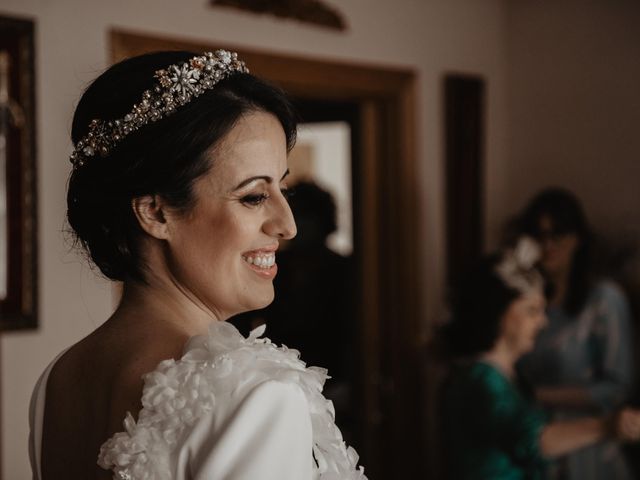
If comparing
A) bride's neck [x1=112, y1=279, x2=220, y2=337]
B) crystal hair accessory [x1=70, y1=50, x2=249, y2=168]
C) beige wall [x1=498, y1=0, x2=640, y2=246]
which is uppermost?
beige wall [x1=498, y1=0, x2=640, y2=246]

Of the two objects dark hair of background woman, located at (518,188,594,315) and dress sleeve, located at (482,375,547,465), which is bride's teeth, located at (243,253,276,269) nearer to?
dress sleeve, located at (482,375,547,465)

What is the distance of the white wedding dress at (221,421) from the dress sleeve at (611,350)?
9.38ft

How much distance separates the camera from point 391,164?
3891 millimetres

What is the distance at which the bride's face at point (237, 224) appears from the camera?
99cm

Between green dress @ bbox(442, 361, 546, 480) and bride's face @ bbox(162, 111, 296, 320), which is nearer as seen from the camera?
bride's face @ bbox(162, 111, 296, 320)

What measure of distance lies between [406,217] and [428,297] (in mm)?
468

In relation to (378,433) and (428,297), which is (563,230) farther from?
(378,433)

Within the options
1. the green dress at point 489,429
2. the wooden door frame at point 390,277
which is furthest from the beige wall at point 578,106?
the green dress at point 489,429

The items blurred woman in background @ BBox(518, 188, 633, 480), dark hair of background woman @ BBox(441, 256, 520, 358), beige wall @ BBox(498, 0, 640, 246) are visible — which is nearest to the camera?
dark hair of background woman @ BBox(441, 256, 520, 358)

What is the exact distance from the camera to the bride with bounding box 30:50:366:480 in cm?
85

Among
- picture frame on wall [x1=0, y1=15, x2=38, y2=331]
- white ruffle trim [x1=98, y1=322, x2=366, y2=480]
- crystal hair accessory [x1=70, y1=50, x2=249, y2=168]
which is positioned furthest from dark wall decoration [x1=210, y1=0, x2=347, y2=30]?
white ruffle trim [x1=98, y1=322, x2=366, y2=480]

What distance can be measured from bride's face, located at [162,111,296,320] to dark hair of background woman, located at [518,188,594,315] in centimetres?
279

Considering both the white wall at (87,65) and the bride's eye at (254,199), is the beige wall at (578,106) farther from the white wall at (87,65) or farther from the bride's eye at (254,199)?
the bride's eye at (254,199)

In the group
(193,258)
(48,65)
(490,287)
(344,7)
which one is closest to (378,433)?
(490,287)
